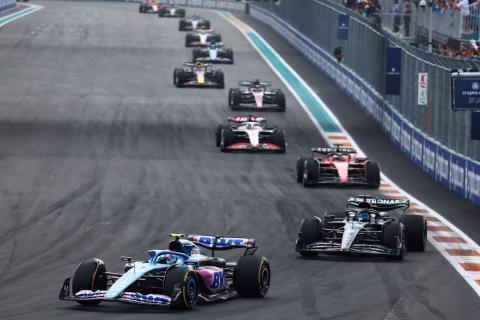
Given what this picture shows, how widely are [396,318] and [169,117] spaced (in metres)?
29.7

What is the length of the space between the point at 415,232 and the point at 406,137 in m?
16.8

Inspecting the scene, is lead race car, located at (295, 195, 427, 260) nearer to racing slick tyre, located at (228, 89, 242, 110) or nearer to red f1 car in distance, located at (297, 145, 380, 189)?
red f1 car in distance, located at (297, 145, 380, 189)

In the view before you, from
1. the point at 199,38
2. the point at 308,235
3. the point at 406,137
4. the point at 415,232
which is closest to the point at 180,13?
the point at 199,38

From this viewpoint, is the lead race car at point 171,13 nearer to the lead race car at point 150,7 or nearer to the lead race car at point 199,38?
the lead race car at point 150,7

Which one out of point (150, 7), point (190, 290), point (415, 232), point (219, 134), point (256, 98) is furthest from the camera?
point (150, 7)

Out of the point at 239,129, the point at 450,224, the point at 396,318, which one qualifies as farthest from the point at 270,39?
the point at 396,318

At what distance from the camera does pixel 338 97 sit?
53.1m

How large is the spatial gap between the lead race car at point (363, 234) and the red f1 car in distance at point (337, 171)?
29.5 ft

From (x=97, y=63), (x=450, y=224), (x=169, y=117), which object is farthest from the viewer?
(x=97, y=63)

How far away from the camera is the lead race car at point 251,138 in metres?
39.5

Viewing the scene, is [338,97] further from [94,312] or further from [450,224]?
[94,312]

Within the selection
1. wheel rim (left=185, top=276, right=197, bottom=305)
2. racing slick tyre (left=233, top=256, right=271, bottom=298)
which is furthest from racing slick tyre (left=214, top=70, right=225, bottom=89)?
wheel rim (left=185, top=276, right=197, bottom=305)

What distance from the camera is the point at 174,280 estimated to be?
694 inches

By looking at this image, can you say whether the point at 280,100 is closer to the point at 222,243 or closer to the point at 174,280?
the point at 222,243
